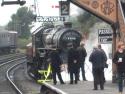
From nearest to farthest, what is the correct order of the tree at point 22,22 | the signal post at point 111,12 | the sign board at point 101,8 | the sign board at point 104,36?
1. the sign board at point 104,36
2. the signal post at point 111,12
3. the sign board at point 101,8
4. the tree at point 22,22

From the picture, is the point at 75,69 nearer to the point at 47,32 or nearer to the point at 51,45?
the point at 51,45

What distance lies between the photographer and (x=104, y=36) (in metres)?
25.4

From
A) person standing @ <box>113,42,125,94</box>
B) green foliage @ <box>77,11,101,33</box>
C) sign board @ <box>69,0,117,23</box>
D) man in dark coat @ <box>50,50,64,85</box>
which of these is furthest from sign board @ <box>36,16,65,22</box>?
green foliage @ <box>77,11,101,33</box>

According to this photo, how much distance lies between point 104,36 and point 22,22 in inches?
5698

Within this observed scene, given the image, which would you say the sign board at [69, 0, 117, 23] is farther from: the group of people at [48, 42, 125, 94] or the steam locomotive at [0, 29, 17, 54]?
the steam locomotive at [0, 29, 17, 54]

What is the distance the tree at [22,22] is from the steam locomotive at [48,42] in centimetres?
12272

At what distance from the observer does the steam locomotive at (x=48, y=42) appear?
33031 mm

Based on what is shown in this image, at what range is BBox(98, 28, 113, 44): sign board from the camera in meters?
25.4

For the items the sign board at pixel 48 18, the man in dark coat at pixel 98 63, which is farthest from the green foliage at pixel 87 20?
the man in dark coat at pixel 98 63

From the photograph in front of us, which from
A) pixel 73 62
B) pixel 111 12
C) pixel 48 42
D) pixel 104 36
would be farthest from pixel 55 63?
pixel 48 42

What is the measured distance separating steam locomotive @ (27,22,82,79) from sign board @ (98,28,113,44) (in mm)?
6955

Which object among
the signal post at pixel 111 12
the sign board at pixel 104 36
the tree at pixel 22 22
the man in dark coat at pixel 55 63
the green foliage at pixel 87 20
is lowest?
the man in dark coat at pixel 55 63

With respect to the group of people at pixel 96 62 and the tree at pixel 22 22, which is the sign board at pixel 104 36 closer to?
the group of people at pixel 96 62

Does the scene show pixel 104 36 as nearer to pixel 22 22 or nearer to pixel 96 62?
pixel 96 62
